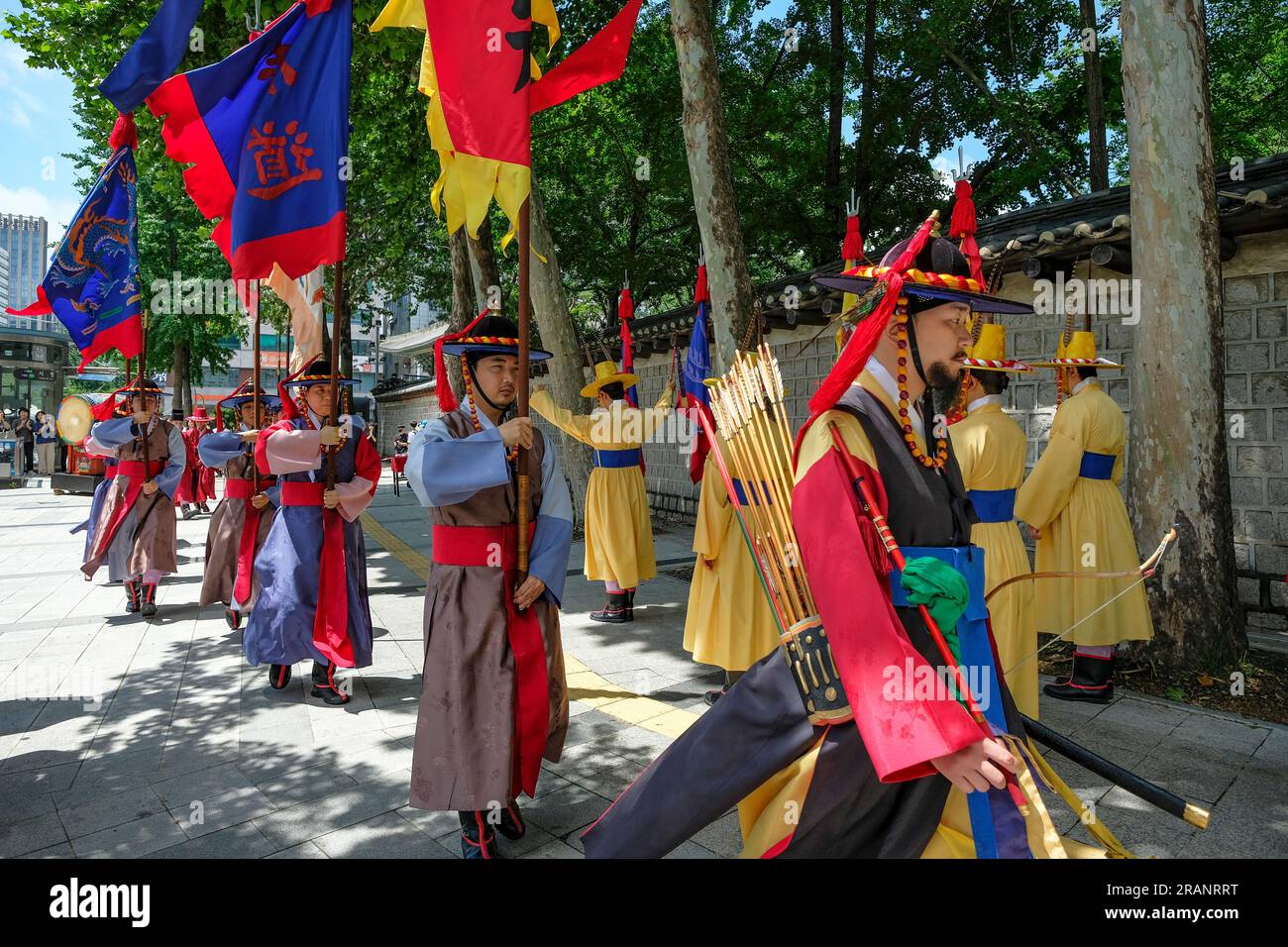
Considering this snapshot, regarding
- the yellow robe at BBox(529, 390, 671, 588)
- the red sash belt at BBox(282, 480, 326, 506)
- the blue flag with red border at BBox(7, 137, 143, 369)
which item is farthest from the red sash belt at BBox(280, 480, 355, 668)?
the blue flag with red border at BBox(7, 137, 143, 369)

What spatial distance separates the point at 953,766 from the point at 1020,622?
8.90 ft

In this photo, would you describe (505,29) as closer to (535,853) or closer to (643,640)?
(535,853)

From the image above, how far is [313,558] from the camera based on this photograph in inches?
191

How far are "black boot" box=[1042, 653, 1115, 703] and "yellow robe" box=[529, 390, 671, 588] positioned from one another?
3554 millimetres

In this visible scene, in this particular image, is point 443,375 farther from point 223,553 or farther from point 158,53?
point 223,553

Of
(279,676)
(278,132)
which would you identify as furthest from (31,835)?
(278,132)

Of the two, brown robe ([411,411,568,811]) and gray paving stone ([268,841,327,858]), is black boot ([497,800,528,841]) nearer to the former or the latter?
brown robe ([411,411,568,811])

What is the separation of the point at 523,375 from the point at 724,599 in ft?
7.76

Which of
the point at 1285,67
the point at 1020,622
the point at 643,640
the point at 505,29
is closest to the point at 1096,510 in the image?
the point at 1020,622

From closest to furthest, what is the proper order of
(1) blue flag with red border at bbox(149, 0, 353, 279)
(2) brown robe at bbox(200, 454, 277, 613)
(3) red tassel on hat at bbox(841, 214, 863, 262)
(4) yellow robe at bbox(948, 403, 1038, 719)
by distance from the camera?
(4) yellow robe at bbox(948, 403, 1038, 719)
(1) blue flag with red border at bbox(149, 0, 353, 279)
(3) red tassel on hat at bbox(841, 214, 863, 262)
(2) brown robe at bbox(200, 454, 277, 613)

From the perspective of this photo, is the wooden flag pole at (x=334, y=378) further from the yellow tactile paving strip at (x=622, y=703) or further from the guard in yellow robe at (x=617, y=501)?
the guard in yellow robe at (x=617, y=501)

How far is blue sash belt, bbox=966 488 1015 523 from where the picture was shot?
424cm

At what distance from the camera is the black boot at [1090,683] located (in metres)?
4.70

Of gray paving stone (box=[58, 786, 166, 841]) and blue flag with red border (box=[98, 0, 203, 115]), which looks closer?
gray paving stone (box=[58, 786, 166, 841])
